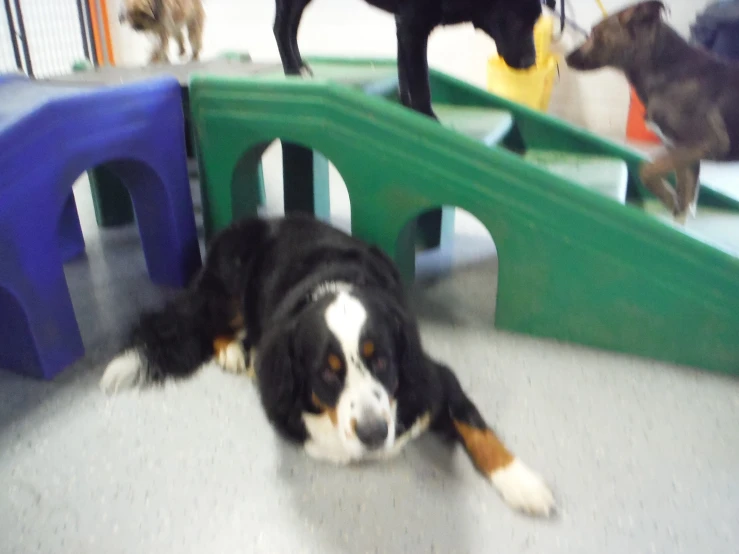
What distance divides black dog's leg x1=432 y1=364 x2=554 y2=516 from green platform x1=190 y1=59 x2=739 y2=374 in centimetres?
43

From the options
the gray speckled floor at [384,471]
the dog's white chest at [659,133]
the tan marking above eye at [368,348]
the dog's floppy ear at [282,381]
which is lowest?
the gray speckled floor at [384,471]

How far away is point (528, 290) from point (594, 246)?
202 mm

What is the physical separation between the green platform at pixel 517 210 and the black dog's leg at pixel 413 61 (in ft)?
0.49

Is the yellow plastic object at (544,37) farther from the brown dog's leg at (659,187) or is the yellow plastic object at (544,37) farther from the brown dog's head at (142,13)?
the brown dog's head at (142,13)

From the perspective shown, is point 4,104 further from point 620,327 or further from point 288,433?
point 620,327

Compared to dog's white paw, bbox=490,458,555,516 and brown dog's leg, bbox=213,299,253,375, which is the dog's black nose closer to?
dog's white paw, bbox=490,458,555,516

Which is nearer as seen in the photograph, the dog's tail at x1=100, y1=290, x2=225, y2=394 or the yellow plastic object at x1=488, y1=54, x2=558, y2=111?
the dog's tail at x1=100, y1=290, x2=225, y2=394

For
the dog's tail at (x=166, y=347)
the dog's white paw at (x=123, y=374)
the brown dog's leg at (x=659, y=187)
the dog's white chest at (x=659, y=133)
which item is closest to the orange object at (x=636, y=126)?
the brown dog's leg at (x=659, y=187)

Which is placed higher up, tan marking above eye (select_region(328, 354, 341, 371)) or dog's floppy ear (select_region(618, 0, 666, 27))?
dog's floppy ear (select_region(618, 0, 666, 27))

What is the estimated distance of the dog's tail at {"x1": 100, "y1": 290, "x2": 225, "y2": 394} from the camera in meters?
1.39

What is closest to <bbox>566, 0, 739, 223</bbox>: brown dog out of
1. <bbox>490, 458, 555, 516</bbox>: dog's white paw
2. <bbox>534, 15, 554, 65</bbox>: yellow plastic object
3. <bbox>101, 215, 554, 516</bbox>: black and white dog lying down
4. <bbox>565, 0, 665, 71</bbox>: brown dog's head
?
<bbox>565, 0, 665, 71</bbox>: brown dog's head

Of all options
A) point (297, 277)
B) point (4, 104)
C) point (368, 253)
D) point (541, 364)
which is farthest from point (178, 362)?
point (541, 364)

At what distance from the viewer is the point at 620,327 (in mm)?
1456

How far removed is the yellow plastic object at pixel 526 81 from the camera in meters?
2.90
